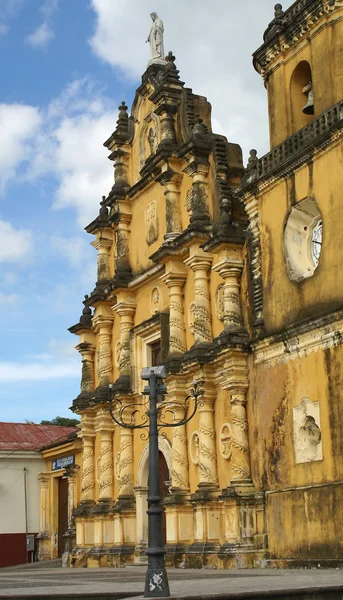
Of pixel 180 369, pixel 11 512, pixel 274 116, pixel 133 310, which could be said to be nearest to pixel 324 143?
pixel 274 116

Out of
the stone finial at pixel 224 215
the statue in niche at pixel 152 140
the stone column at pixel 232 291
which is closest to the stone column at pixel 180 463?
the stone column at pixel 232 291

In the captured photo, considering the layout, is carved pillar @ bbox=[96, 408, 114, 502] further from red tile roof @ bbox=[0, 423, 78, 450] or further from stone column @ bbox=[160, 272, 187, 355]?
red tile roof @ bbox=[0, 423, 78, 450]

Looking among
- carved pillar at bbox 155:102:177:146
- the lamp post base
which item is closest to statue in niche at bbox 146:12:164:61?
carved pillar at bbox 155:102:177:146

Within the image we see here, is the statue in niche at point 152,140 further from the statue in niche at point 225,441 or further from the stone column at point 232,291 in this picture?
the statue in niche at point 225,441

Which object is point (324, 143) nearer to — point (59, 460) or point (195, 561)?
point (195, 561)

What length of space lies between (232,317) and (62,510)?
14.9m

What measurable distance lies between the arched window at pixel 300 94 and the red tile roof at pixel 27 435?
18.1 metres

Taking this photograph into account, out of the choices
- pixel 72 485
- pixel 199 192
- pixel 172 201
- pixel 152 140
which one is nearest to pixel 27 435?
pixel 72 485

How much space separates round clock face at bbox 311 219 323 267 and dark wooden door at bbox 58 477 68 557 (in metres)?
16.8

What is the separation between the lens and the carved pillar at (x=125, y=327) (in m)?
23.2

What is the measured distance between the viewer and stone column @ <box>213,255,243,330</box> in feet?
59.3

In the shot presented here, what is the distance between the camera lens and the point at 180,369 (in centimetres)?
1980

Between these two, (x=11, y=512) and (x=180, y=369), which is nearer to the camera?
(x=180, y=369)

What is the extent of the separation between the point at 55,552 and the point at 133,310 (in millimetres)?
10385
